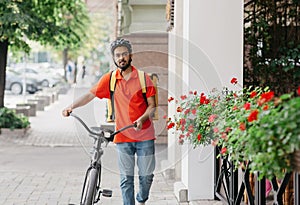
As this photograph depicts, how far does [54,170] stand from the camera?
11.0 metres

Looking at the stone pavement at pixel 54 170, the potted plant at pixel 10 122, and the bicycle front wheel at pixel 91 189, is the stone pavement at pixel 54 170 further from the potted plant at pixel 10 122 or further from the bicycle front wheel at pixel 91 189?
the bicycle front wheel at pixel 91 189

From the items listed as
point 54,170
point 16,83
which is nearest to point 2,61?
point 54,170

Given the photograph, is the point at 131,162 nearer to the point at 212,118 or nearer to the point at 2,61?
the point at 212,118

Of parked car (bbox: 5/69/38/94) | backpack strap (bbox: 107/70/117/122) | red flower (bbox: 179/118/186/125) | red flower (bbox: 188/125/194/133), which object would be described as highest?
parked car (bbox: 5/69/38/94)

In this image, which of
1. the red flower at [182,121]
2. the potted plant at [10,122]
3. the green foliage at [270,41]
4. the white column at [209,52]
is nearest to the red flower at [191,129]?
the red flower at [182,121]

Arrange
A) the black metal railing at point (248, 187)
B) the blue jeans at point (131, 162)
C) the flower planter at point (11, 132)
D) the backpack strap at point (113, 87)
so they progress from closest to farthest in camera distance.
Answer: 1. the black metal railing at point (248, 187)
2. the backpack strap at point (113, 87)
3. the blue jeans at point (131, 162)
4. the flower planter at point (11, 132)

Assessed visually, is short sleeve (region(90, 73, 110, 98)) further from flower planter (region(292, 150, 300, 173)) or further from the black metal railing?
flower planter (region(292, 150, 300, 173))

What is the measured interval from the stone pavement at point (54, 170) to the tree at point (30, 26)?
6.90ft

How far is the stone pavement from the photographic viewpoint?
27.5 feet

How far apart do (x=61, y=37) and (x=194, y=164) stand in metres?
10.3

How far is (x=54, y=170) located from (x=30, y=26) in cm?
574

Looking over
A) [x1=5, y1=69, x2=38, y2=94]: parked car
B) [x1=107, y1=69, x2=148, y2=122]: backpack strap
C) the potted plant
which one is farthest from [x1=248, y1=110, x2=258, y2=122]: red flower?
[x1=5, y1=69, x2=38, y2=94]: parked car

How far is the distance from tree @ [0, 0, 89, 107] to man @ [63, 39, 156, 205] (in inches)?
340

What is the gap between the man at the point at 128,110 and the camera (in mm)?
6527
